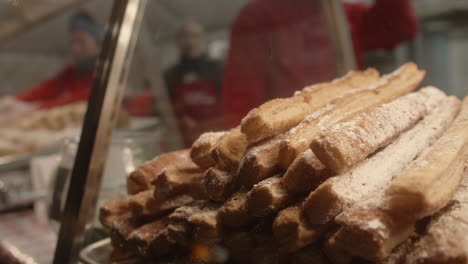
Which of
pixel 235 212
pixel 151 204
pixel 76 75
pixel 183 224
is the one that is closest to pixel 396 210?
pixel 235 212

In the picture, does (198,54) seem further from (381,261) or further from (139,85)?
(381,261)

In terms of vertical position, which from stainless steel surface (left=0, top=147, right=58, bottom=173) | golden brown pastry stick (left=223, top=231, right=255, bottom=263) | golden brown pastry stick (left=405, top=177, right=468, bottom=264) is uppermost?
golden brown pastry stick (left=405, top=177, right=468, bottom=264)

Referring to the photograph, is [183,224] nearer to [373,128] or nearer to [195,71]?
[373,128]

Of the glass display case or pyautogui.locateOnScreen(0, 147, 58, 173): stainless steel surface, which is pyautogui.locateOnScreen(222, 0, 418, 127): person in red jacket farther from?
pyautogui.locateOnScreen(0, 147, 58, 173): stainless steel surface

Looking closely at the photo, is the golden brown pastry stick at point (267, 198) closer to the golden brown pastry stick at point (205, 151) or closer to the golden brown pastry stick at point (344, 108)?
the golden brown pastry stick at point (344, 108)

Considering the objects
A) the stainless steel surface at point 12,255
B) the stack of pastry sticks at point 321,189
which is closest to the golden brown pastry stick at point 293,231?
the stack of pastry sticks at point 321,189

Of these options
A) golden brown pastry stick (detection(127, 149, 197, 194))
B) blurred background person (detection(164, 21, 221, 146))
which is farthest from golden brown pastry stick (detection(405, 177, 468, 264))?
blurred background person (detection(164, 21, 221, 146))
